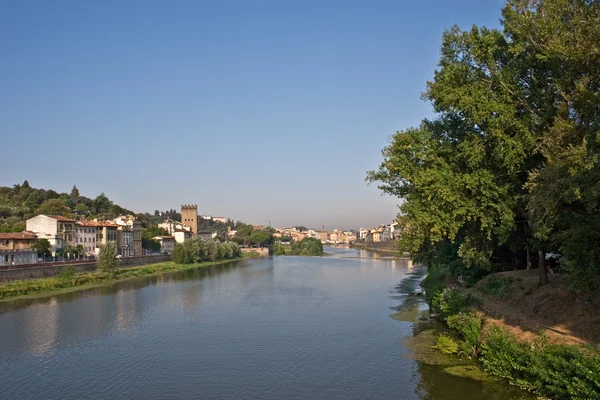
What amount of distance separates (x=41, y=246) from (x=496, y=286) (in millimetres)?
55627

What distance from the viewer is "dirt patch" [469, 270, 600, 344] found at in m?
17.6

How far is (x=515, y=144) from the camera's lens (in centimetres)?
1970

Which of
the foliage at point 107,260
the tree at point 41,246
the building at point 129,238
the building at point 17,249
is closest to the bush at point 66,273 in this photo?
the foliage at point 107,260

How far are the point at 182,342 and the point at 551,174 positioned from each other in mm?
19037

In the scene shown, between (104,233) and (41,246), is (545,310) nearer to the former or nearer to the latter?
(41,246)

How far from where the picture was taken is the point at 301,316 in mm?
32969

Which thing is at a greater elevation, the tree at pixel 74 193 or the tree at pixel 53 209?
the tree at pixel 74 193

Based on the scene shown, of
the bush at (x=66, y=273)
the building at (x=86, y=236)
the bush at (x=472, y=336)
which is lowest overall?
the bush at (x=472, y=336)

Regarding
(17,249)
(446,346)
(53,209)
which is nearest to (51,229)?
(17,249)

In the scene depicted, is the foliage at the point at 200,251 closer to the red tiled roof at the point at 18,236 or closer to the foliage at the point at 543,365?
the red tiled roof at the point at 18,236

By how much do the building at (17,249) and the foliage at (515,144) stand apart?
1800 inches

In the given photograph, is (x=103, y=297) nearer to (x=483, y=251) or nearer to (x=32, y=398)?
(x=32, y=398)

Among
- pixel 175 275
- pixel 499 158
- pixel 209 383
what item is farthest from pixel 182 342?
pixel 175 275

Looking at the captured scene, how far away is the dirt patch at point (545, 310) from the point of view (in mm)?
17578
